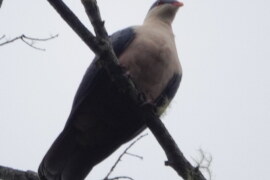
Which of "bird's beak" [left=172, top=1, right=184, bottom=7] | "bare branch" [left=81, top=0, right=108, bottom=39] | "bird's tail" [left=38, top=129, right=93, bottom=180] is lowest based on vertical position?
"bird's tail" [left=38, top=129, right=93, bottom=180]

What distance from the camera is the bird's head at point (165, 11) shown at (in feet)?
19.5

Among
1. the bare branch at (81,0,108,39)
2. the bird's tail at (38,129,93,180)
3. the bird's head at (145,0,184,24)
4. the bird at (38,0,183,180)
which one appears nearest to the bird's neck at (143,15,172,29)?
the bird's head at (145,0,184,24)

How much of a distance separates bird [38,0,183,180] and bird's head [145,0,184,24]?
3.16 ft

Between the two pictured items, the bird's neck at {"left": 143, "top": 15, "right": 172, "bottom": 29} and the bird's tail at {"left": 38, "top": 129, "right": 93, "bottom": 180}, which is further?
the bird's neck at {"left": 143, "top": 15, "right": 172, "bottom": 29}

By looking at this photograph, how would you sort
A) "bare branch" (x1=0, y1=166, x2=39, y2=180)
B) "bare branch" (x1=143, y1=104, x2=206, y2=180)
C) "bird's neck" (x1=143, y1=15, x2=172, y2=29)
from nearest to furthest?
"bare branch" (x1=143, y1=104, x2=206, y2=180) → "bare branch" (x1=0, y1=166, x2=39, y2=180) → "bird's neck" (x1=143, y1=15, x2=172, y2=29)

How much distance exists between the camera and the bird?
183 inches

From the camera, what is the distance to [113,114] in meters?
4.74

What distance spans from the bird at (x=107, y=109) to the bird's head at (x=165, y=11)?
0.96 m

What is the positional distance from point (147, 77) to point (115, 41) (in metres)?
0.63

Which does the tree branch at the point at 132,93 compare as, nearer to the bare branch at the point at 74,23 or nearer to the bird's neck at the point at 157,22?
the bare branch at the point at 74,23

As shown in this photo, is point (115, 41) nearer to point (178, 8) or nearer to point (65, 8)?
point (178, 8)

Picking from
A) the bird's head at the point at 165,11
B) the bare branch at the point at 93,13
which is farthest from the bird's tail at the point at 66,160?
the bird's head at the point at 165,11

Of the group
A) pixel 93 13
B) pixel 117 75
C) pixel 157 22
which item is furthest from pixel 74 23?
pixel 157 22

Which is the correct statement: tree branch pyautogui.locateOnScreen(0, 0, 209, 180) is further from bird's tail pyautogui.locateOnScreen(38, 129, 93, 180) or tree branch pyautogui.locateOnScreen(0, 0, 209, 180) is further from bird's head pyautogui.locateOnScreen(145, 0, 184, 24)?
bird's head pyautogui.locateOnScreen(145, 0, 184, 24)
